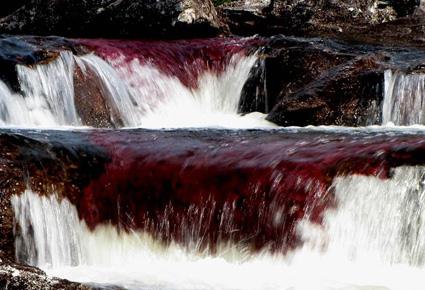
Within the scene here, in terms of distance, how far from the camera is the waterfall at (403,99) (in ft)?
39.6

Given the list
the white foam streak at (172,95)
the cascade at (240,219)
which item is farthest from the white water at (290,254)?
the white foam streak at (172,95)

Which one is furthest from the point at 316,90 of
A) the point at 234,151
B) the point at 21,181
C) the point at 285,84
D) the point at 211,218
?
the point at 21,181

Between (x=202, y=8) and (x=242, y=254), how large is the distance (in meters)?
9.37

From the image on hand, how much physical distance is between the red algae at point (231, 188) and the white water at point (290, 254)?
0.11 metres

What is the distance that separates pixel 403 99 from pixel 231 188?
4.74 m

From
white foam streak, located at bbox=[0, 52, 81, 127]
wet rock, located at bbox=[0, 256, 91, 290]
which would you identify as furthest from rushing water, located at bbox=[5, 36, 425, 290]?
white foam streak, located at bbox=[0, 52, 81, 127]

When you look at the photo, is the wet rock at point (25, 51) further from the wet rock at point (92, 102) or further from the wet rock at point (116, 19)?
the wet rock at point (116, 19)

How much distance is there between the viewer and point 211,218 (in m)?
7.95

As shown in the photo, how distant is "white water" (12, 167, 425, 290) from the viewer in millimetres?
7254

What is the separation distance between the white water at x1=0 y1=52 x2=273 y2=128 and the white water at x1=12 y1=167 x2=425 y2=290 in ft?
14.0

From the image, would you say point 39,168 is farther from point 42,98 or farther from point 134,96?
point 134,96

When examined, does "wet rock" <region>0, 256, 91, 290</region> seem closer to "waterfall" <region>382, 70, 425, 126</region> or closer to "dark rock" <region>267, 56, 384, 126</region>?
"dark rock" <region>267, 56, 384, 126</region>

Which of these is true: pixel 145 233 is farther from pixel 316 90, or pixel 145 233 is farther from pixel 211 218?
pixel 316 90

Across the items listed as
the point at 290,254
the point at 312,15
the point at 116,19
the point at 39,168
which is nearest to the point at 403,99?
the point at 290,254
